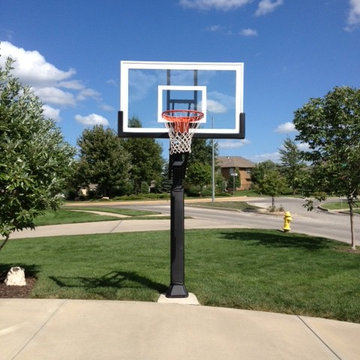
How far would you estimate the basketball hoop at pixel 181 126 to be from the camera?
636cm

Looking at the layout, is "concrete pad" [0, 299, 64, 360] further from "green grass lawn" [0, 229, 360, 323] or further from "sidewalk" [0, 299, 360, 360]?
"green grass lawn" [0, 229, 360, 323]

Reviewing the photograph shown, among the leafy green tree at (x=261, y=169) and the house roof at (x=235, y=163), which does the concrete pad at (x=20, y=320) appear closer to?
the leafy green tree at (x=261, y=169)

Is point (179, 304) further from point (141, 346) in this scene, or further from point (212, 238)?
point (212, 238)

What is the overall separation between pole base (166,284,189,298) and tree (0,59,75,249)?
2.60 m

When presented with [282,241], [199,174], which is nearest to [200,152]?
[199,174]

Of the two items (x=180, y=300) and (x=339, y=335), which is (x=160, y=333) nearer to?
(x=180, y=300)

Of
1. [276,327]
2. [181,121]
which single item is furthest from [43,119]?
[276,327]

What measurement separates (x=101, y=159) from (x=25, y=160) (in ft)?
126

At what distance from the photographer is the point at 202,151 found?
190 ft

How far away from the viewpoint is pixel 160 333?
15.7 ft

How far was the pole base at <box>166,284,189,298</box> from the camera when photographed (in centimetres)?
632

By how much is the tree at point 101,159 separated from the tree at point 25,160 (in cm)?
3643

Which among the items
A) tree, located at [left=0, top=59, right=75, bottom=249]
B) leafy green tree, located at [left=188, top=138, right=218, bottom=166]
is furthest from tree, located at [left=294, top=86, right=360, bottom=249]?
leafy green tree, located at [left=188, top=138, right=218, bottom=166]

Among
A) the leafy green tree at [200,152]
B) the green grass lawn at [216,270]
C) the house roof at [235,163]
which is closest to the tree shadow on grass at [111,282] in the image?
the green grass lawn at [216,270]
